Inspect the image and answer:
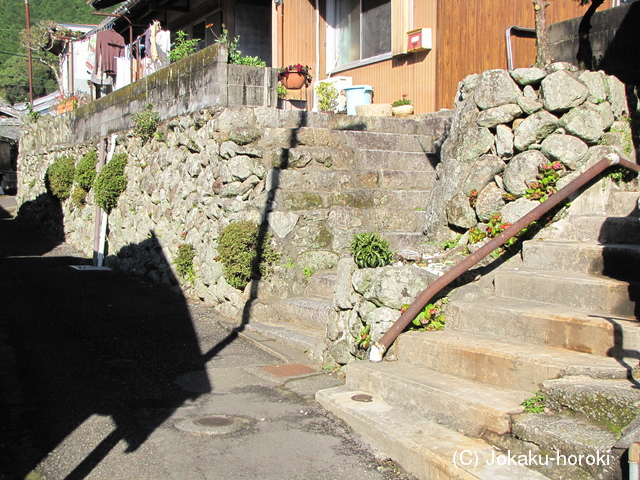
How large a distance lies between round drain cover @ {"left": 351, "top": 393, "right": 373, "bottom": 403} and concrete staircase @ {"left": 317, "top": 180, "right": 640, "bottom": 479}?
1.6 inches

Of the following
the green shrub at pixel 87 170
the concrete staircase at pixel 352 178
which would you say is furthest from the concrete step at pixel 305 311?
the green shrub at pixel 87 170

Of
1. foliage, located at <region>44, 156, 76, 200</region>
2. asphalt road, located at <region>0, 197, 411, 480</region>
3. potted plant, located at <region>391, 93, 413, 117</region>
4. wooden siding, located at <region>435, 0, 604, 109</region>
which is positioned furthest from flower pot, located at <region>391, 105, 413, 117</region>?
foliage, located at <region>44, 156, 76, 200</region>

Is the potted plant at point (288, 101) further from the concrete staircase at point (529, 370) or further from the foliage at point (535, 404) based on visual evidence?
the foliage at point (535, 404)

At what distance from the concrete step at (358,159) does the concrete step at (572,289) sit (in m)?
3.85

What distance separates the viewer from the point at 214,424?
460cm

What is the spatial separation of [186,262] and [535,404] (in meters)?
6.52

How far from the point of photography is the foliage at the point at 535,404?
143 inches

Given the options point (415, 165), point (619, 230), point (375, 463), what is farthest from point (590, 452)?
point (415, 165)

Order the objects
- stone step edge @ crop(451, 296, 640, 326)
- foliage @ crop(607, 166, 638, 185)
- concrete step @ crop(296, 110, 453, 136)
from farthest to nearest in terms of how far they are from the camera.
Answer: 1. concrete step @ crop(296, 110, 453, 136)
2. foliage @ crop(607, 166, 638, 185)
3. stone step edge @ crop(451, 296, 640, 326)

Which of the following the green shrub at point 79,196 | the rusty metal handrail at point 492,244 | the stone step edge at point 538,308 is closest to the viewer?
the stone step edge at point 538,308

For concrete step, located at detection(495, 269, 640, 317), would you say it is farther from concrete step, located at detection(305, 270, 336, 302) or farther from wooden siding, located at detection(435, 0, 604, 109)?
wooden siding, located at detection(435, 0, 604, 109)

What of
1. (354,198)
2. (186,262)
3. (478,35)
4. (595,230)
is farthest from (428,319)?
(478,35)

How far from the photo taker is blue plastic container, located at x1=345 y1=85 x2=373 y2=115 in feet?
38.8

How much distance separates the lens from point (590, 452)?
10.3 feet
